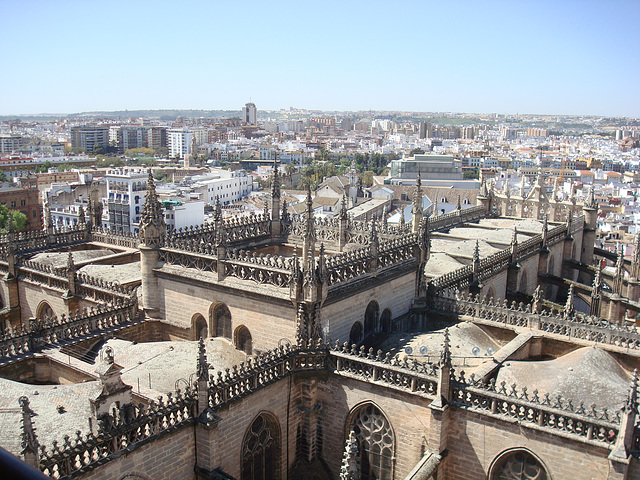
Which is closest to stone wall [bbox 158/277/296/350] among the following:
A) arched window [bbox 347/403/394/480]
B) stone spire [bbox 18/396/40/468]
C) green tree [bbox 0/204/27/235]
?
arched window [bbox 347/403/394/480]

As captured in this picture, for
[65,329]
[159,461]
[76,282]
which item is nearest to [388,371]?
[159,461]

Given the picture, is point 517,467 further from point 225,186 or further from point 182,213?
point 225,186

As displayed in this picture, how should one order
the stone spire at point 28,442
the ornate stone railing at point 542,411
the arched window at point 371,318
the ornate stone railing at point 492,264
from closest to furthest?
the stone spire at point 28,442
the ornate stone railing at point 542,411
the arched window at point 371,318
the ornate stone railing at point 492,264

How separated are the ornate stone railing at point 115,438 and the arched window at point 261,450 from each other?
9.54ft

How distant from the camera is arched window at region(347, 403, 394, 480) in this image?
1950 centimetres

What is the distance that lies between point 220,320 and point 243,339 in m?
1.35

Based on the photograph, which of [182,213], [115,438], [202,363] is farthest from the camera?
[182,213]

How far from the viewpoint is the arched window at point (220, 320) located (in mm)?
23312

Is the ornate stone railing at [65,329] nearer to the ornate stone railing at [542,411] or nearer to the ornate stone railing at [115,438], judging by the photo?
the ornate stone railing at [115,438]

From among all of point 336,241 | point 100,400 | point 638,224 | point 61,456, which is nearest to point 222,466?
point 100,400

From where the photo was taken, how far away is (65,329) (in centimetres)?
2242

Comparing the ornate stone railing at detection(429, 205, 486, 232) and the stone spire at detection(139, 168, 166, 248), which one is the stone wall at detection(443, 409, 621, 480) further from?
the ornate stone railing at detection(429, 205, 486, 232)

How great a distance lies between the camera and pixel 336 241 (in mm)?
31250

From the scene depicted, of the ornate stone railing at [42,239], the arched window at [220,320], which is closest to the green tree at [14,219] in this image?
the ornate stone railing at [42,239]
